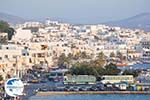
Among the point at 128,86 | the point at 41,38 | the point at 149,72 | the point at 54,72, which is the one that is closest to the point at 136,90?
the point at 128,86

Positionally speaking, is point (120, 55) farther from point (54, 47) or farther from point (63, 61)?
point (63, 61)

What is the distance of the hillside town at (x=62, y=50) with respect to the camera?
4234 cm

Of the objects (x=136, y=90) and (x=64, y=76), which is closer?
(x=136, y=90)

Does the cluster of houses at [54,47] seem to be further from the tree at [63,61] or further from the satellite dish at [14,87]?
the satellite dish at [14,87]

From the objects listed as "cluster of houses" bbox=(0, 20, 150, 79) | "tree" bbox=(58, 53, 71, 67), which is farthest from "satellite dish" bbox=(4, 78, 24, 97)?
"tree" bbox=(58, 53, 71, 67)

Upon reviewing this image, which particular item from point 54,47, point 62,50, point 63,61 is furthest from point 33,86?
point 62,50

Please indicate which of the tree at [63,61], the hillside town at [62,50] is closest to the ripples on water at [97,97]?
the hillside town at [62,50]

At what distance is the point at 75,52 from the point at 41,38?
5.82 meters

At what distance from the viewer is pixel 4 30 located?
59.2 m

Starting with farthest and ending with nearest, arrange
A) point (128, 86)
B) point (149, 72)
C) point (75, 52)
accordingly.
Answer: point (75, 52) < point (149, 72) < point (128, 86)

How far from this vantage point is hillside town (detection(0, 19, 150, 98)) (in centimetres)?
4234

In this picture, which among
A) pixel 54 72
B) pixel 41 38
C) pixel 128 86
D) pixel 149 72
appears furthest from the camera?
pixel 41 38

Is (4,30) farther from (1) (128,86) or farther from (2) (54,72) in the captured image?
(1) (128,86)

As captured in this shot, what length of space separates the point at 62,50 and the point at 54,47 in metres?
0.73
